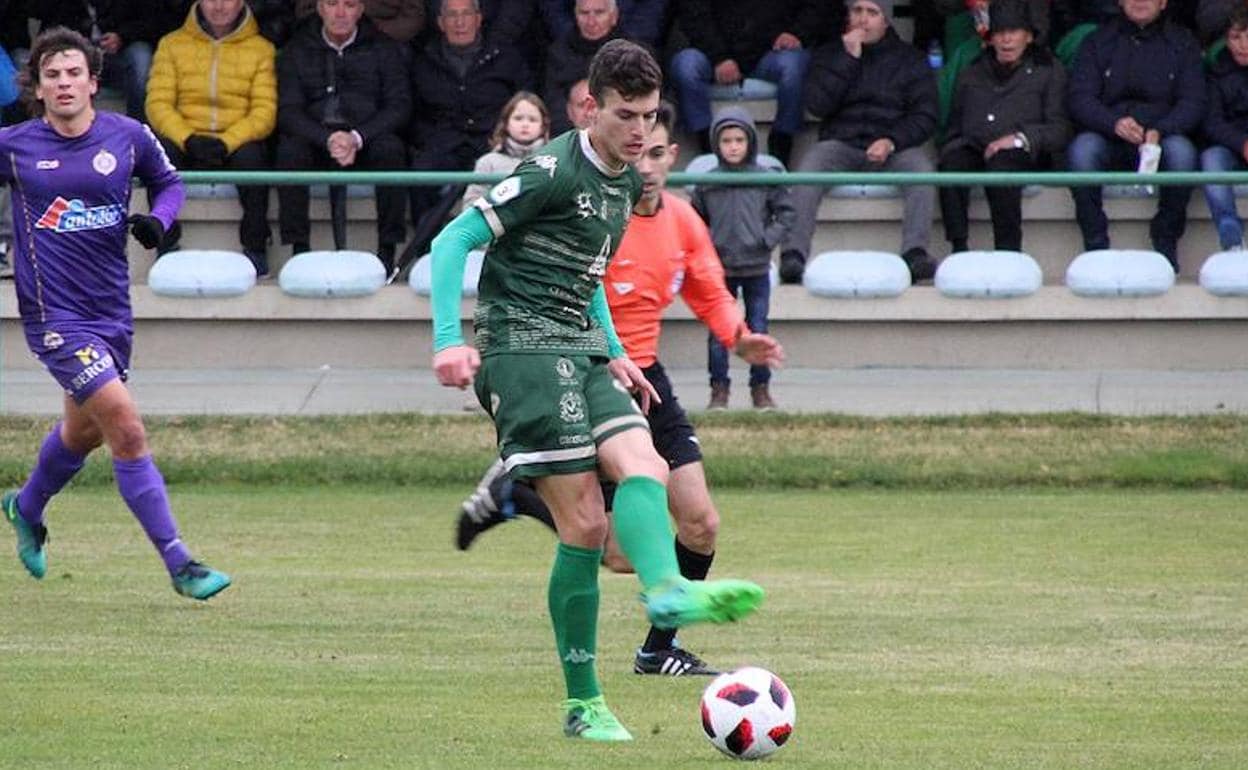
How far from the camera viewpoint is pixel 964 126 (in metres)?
15.6

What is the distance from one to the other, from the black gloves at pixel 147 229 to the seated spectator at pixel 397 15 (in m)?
7.66

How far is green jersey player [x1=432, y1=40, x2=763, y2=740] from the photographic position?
649cm

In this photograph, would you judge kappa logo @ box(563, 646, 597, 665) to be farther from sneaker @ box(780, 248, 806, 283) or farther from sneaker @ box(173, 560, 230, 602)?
sneaker @ box(780, 248, 806, 283)

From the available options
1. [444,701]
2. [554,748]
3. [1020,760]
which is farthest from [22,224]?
[1020,760]

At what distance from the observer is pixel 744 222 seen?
13648 millimetres

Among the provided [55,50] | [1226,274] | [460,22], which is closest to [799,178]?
[1226,274]

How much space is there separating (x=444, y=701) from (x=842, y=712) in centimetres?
117

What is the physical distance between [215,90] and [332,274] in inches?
96.9

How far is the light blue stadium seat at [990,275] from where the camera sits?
13.8 meters

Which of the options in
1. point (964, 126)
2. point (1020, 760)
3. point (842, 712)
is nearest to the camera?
point (1020, 760)

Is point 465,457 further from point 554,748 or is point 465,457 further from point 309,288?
point 554,748

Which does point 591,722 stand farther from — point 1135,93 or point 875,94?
point 1135,93

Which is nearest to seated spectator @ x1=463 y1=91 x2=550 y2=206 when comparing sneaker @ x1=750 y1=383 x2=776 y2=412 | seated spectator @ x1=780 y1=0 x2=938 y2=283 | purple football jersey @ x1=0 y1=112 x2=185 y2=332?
sneaker @ x1=750 y1=383 x2=776 y2=412

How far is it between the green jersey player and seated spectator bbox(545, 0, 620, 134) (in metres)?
8.94
